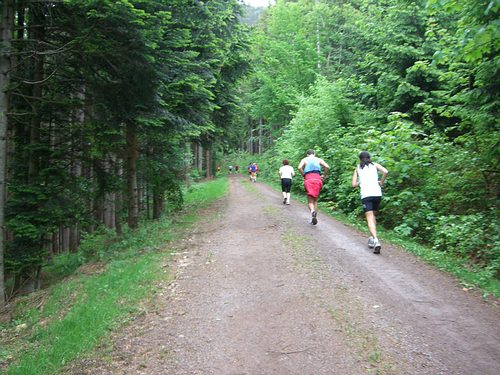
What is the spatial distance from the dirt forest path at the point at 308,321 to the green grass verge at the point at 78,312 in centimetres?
39

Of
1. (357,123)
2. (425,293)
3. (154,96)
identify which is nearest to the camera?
(425,293)

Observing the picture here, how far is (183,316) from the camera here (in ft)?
17.4

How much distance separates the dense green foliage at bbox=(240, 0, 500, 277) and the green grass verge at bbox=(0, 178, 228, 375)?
6.30 metres

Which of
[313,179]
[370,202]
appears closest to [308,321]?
[370,202]

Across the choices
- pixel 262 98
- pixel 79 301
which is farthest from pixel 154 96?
pixel 262 98

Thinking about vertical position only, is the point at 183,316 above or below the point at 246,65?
below

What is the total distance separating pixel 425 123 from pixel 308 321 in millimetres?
10123

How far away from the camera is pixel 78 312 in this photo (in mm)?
6215

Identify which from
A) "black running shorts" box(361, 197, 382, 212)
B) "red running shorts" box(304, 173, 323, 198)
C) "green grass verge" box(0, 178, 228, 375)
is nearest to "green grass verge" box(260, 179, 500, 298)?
"black running shorts" box(361, 197, 382, 212)

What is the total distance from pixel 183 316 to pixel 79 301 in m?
2.83

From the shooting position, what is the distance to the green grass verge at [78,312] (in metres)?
4.93

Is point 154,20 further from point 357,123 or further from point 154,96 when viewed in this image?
point 357,123

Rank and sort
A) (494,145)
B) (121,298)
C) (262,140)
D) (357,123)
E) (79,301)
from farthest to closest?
(262,140) < (357,123) < (494,145) < (79,301) < (121,298)

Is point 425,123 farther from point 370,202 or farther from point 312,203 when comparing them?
point 370,202
